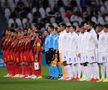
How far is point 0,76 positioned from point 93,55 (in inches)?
263

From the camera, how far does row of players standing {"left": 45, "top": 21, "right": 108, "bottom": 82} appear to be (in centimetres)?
2589

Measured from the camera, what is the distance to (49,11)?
4266cm

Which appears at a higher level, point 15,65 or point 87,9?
point 87,9

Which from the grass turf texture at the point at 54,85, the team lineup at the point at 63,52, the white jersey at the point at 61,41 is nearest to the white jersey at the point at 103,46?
the team lineup at the point at 63,52

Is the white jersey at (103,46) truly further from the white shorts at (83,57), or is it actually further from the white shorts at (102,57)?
the white shorts at (83,57)

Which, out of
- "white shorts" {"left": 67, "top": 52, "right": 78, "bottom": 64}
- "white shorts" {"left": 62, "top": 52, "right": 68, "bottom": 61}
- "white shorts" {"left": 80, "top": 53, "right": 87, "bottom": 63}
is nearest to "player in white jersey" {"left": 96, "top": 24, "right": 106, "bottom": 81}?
"white shorts" {"left": 80, "top": 53, "right": 87, "bottom": 63}

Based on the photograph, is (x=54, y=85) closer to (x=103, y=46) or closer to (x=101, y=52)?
(x=101, y=52)

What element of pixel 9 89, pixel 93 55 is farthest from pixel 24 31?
pixel 9 89

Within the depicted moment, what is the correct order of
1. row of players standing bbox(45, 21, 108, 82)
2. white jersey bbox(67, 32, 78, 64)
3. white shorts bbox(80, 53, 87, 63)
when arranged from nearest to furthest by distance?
1. row of players standing bbox(45, 21, 108, 82)
2. white shorts bbox(80, 53, 87, 63)
3. white jersey bbox(67, 32, 78, 64)

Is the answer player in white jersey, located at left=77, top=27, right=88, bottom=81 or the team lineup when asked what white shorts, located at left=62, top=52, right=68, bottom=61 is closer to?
the team lineup

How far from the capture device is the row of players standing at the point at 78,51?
2589cm

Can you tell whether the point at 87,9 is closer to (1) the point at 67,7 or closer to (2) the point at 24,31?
(1) the point at 67,7

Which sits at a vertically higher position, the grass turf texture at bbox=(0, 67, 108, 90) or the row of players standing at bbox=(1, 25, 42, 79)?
the row of players standing at bbox=(1, 25, 42, 79)

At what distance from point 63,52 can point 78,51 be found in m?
0.94
